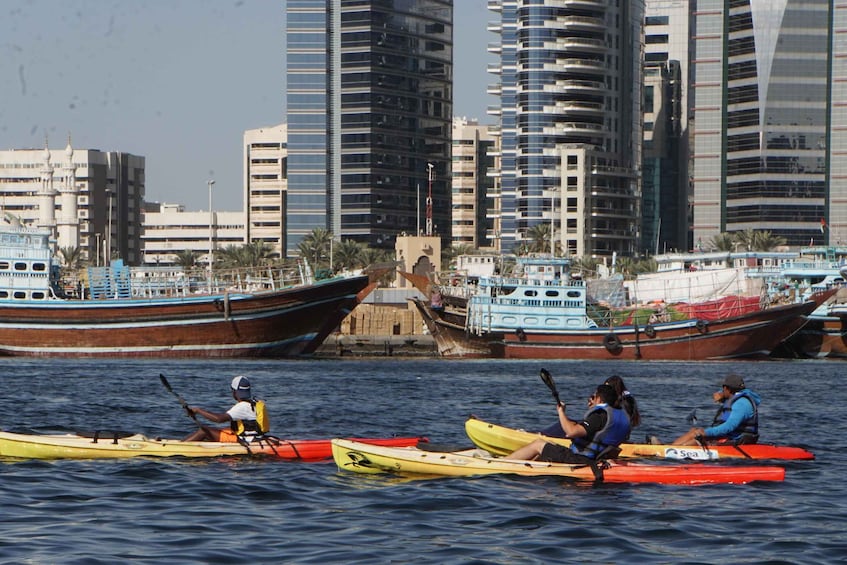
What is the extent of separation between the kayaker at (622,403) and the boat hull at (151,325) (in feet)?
173

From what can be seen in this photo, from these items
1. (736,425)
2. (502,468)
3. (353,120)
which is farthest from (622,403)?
(353,120)

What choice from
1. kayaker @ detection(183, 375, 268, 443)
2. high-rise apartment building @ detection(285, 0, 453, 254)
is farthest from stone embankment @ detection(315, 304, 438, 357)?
high-rise apartment building @ detection(285, 0, 453, 254)

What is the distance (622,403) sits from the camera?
2364cm

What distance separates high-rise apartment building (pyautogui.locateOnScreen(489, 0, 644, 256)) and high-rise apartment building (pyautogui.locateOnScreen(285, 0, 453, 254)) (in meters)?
15.5

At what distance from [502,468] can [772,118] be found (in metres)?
148

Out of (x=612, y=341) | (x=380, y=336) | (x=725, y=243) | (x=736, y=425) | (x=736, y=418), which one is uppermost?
(x=725, y=243)

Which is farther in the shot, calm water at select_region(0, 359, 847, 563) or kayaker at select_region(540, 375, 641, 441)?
kayaker at select_region(540, 375, 641, 441)

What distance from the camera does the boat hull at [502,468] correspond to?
75.6ft

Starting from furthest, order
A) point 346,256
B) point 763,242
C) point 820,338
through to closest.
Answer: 1. point 763,242
2. point 346,256
3. point 820,338

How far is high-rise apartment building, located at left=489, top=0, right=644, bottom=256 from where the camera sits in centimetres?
17288

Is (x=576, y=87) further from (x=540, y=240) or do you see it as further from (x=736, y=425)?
(x=736, y=425)

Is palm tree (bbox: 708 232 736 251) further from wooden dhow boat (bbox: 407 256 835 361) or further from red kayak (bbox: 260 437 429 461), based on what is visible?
red kayak (bbox: 260 437 429 461)

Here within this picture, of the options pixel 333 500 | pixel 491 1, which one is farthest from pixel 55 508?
pixel 491 1

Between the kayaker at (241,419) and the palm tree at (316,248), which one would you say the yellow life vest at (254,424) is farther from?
the palm tree at (316,248)
